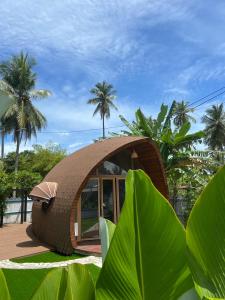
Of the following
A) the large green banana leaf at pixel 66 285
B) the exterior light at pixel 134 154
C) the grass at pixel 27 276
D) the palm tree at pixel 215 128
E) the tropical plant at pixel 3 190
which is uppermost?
the palm tree at pixel 215 128

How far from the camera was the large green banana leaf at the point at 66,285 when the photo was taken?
138cm

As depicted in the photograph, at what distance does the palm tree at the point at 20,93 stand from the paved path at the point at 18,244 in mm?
19704

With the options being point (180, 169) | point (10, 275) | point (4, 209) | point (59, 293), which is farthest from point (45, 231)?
point (59, 293)

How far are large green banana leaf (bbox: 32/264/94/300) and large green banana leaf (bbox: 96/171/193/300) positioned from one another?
0.34 ft

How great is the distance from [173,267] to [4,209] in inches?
741

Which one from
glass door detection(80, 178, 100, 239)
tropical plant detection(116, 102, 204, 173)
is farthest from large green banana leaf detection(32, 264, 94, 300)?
tropical plant detection(116, 102, 204, 173)

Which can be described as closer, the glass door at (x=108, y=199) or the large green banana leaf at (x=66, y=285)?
the large green banana leaf at (x=66, y=285)

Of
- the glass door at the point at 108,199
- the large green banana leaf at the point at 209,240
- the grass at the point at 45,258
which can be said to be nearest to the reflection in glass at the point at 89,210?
the glass door at the point at 108,199

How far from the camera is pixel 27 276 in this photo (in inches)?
370

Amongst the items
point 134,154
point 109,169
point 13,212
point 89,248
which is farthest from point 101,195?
point 13,212

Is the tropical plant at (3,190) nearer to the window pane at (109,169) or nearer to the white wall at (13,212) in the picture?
the white wall at (13,212)

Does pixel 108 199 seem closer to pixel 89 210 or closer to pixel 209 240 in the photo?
pixel 89 210

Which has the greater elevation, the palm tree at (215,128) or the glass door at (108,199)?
the palm tree at (215,128)

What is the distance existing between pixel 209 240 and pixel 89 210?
43.4ft
